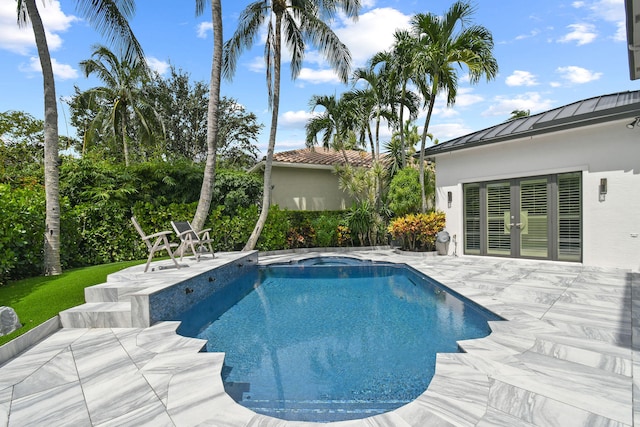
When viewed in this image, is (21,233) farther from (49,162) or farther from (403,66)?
(403,66)

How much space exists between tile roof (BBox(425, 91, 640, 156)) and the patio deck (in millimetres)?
5163

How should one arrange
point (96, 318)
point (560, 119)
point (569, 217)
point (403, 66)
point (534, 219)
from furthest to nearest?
point (403, 66) → point (534, 219) → point (569, 217) → point (560, 119) → point (96, 318)

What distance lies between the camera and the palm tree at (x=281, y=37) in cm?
1185

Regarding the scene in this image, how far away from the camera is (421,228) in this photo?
493 inches

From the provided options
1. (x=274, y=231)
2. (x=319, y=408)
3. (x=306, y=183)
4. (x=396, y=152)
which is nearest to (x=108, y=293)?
(x=319, y=408)

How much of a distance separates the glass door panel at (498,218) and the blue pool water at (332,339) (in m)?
3.78

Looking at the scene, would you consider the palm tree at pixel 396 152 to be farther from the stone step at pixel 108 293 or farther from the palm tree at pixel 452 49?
the stone step at pixel 108 293

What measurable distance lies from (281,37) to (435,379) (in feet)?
40.3

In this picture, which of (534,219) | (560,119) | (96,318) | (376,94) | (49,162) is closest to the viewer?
(96,318)

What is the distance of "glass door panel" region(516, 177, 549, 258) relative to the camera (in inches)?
393

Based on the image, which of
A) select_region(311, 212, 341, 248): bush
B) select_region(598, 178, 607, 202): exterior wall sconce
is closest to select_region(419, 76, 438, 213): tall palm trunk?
select_region(311, 212, 341, 248): bush

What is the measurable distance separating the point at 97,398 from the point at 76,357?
4.26 feet

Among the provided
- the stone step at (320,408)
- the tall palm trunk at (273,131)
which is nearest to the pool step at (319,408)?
the stone step at (320,408)

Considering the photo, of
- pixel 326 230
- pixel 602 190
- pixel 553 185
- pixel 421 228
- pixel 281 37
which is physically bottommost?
pixel 326 230
